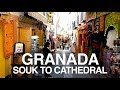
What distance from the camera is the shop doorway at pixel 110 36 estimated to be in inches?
210

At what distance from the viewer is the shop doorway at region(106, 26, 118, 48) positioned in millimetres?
5331

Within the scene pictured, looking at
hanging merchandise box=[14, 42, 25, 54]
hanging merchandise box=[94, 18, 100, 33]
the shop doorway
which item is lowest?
hanging merchandise box=[14, 42, 25, 54]

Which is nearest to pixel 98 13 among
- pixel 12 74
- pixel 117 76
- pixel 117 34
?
pixel 117 34

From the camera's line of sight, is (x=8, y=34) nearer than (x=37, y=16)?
Yes

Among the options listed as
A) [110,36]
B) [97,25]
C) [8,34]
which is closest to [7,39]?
[8,34]

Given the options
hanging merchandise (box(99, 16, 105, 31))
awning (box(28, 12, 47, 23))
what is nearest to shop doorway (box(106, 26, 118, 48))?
hanging merchandise (box(99, 16, 105, 31))

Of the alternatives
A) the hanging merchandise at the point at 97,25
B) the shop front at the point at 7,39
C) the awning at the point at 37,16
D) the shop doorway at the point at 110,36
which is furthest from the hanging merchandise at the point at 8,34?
the shop doorway at the point at 110,36

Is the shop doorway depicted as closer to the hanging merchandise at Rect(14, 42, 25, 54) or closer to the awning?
the awning

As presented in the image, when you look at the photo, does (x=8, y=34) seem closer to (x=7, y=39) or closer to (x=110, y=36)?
(x=7, y=39)

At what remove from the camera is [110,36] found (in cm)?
539

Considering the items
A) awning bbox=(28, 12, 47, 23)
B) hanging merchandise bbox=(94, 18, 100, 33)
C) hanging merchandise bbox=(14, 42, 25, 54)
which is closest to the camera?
hanging merchandise bbox=(14, 42, 25, 54)
